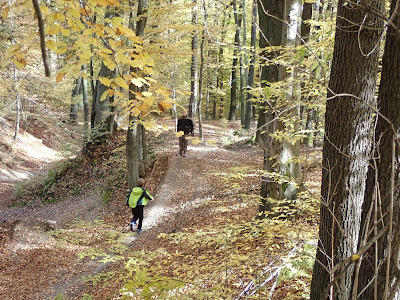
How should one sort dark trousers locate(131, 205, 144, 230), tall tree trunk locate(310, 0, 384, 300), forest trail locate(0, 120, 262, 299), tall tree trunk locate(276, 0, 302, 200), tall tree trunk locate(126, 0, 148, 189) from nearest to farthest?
tall tree trunk locate(310, 0, 384, 300) → tall tree trunk locate(276, 0, 302, 200) → forest trail locate(0, 120, 262, 299) → dark trousers locate(131, 205, 144, 230) → tall tree trunk locate(126, 0, 148, 189)

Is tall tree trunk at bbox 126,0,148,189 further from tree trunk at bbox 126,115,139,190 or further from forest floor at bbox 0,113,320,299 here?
forest floor at bbox 0,113,320,299

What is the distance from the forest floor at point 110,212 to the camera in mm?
5449

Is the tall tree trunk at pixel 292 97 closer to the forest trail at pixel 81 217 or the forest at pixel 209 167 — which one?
the forest at pixel 209 167

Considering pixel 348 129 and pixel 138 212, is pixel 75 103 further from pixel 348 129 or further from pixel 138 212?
pixel 348 129

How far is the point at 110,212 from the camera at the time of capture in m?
11.1

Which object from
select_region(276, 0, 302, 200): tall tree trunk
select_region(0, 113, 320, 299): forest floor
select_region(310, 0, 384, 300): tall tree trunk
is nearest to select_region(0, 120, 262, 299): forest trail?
select_region(0, 113, 320, 299): forest floor

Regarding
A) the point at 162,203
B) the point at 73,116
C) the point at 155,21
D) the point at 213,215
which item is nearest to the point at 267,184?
the point at 213,215

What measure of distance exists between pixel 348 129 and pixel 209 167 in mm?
9871

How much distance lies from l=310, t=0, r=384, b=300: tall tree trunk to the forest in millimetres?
11

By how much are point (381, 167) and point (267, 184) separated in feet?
11.8

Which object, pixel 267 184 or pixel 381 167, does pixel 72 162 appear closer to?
pixel 267 184

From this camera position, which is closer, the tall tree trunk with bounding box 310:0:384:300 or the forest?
the forest

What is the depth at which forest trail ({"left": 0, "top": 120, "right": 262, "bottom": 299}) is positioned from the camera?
6.67 m

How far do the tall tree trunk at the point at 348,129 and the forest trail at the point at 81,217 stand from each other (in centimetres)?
538
